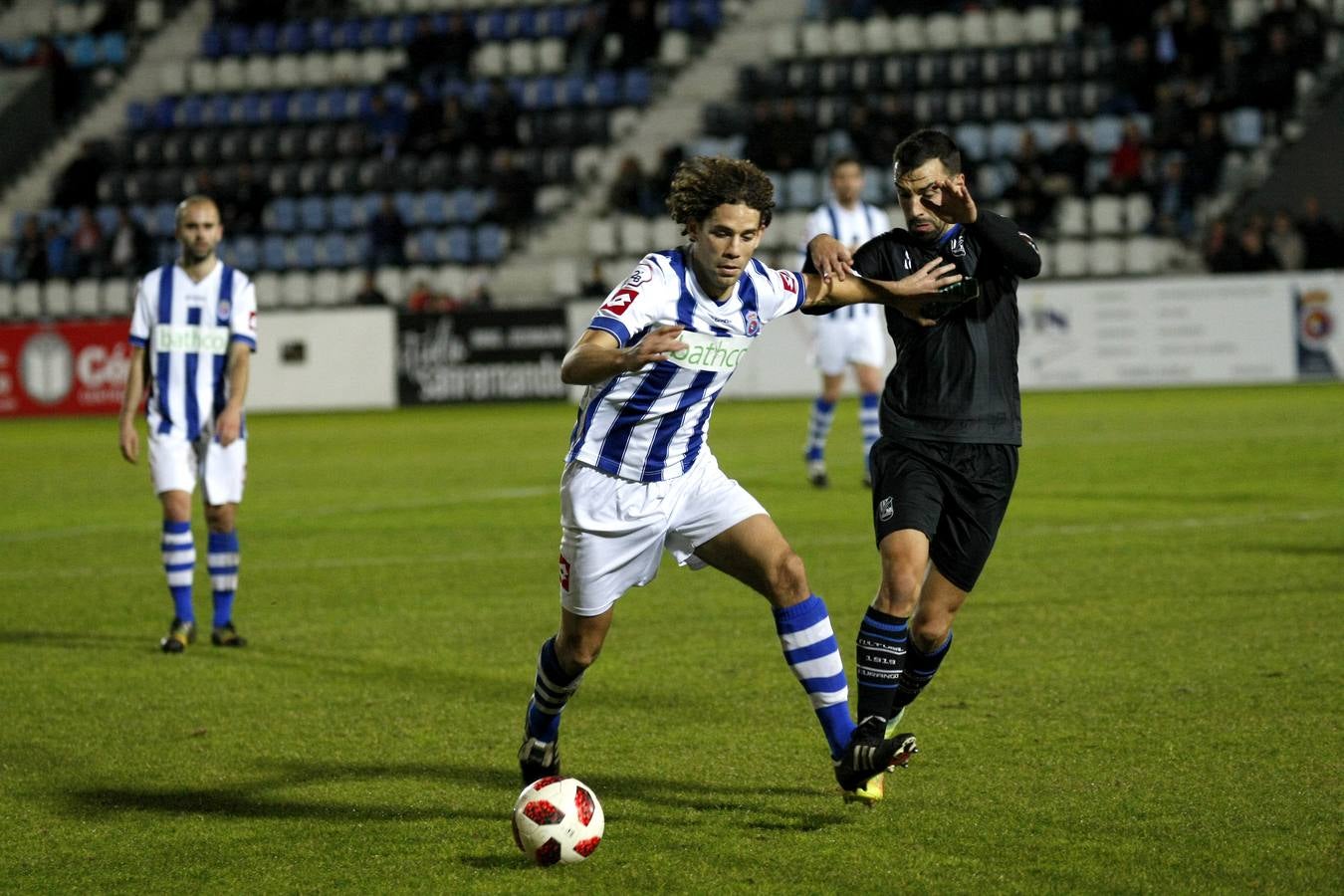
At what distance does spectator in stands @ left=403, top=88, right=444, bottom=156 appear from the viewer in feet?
98.9

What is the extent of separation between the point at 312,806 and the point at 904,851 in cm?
178

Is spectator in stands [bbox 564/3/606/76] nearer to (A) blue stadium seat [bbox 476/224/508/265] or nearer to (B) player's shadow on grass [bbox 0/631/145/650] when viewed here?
(A) blue stadium seat [bbox 476/224/508/265]

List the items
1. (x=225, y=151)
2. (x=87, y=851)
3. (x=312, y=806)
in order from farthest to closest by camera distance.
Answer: (x=225, y=151) → (x=312, y=806) → (x=87, y=851)

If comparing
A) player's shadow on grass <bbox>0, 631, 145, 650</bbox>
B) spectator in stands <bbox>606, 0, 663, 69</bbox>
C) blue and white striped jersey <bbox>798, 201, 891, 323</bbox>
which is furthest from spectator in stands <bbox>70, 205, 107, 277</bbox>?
player's shadow on grass <bbox>0, 631, 145, 650</bbox>

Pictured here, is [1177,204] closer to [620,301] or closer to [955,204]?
[955,204]

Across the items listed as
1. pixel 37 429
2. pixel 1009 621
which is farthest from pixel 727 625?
pixel 37 429

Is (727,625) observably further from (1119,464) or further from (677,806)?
(1119,464)

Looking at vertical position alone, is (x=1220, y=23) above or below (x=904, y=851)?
above

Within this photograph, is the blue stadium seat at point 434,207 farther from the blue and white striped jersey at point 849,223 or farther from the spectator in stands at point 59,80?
the blue and white striped jersey at point 849,223

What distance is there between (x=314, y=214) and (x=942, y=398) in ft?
85.3

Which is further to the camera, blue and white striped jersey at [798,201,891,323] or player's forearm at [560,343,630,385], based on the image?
blue and white striped jersey at [798,201,891,323]

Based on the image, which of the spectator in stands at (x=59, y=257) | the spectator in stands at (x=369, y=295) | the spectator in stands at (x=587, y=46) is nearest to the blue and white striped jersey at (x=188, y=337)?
the spectator in stands at (x=369, y=295)

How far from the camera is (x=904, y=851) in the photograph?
4590 mm

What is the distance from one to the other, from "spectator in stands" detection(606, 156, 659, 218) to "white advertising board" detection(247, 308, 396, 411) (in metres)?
4.72
